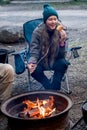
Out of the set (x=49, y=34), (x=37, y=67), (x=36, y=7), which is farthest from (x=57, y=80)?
(x=36, y=7)

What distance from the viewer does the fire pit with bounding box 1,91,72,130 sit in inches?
154

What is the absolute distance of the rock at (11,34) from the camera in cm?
980

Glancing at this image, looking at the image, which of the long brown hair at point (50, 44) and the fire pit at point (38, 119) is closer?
the fire pit at point (38, 119)

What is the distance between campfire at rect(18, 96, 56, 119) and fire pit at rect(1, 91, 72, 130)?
7 cm

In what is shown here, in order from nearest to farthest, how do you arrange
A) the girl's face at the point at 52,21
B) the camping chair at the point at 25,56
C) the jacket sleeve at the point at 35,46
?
the girl's face at the point at 52,21
the jacket sleeve at the point at 35,46
the camping chair at the point at 25,56

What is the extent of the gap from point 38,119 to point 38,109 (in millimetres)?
412

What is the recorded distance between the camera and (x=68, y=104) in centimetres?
420

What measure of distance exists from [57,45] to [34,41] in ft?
1.18

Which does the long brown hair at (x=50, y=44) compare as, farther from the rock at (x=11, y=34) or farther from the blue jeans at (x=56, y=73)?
the rock at (x=11, y=34)

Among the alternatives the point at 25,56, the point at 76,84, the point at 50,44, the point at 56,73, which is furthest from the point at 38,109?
the point at 76,84

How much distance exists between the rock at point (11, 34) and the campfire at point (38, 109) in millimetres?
5490

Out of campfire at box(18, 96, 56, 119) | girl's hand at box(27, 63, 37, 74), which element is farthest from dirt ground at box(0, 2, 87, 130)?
girl's hand at box(27, 63, 37, 74)

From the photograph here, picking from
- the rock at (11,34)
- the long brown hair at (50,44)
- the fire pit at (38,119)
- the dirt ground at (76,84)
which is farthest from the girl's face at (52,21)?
the rock at (11,34)

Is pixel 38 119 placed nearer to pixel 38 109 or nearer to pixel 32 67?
pixel 38 109
